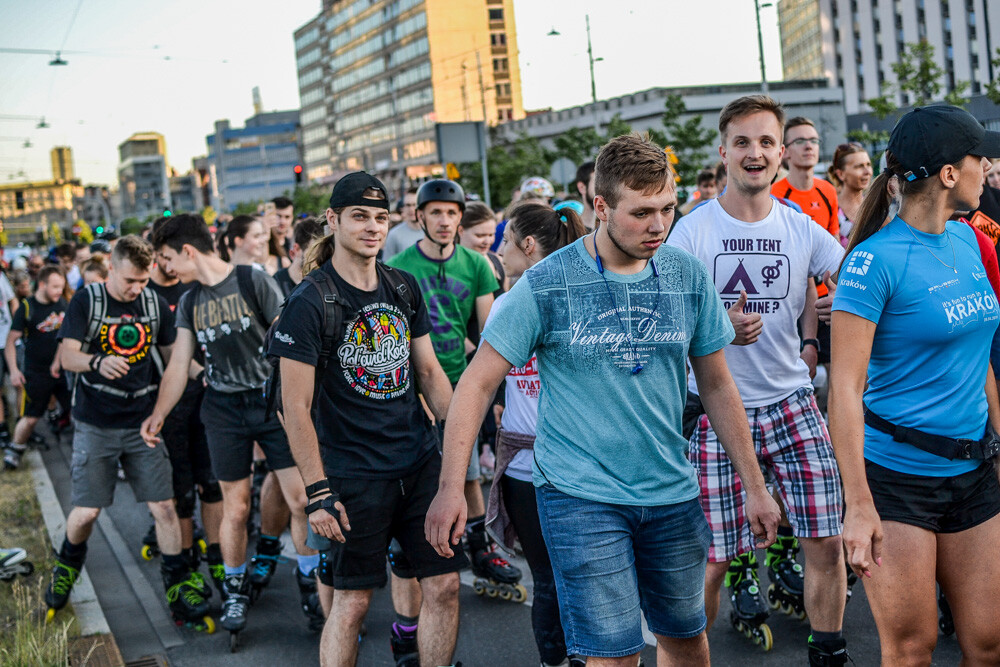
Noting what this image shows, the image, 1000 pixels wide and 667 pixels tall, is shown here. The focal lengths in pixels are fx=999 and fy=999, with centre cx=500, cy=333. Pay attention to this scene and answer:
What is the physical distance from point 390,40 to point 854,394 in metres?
133

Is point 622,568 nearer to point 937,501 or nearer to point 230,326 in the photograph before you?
point 937,501

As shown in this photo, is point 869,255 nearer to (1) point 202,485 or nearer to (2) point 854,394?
(2) point 854,394

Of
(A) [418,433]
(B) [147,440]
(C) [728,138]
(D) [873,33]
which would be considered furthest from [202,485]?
(D) [873,33]

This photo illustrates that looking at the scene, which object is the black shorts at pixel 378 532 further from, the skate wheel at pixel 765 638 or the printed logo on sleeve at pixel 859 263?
the printed logo on sleeve at pixel 859 263

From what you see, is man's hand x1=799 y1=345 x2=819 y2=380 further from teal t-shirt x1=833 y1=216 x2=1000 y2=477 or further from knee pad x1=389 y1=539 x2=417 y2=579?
knee pad x1=389 y1=539 x2=417 y2=579

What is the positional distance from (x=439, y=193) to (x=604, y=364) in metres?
3.53

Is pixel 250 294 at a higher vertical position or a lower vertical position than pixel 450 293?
higher

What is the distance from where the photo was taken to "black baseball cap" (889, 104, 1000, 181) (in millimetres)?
3162

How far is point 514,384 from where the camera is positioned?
14.8ft

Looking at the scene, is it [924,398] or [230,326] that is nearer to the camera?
[924,398]

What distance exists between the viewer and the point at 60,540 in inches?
303

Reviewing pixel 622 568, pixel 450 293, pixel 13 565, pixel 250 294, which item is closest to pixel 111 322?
pixel 250 294

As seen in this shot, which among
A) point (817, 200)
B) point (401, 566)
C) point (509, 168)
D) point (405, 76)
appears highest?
point (405, 76)

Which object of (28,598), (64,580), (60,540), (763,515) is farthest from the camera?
(60,540)
